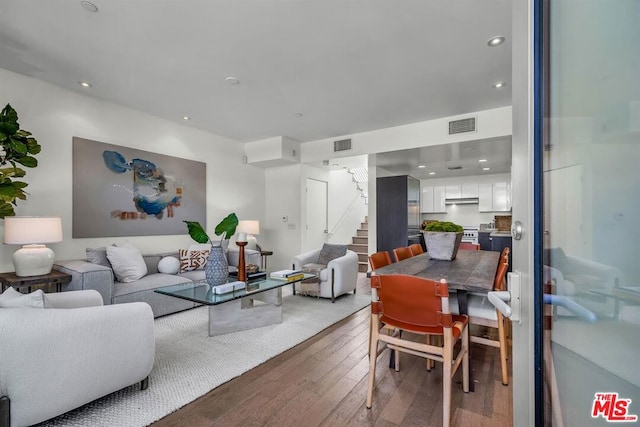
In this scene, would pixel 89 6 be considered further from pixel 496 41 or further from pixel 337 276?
pixel 337 276

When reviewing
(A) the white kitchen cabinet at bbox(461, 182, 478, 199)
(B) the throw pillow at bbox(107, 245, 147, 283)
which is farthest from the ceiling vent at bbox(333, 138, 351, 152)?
(A) the white kitchen cabinet at bbox(461, 182, 478, 199)

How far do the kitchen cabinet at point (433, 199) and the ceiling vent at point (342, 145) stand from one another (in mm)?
3787

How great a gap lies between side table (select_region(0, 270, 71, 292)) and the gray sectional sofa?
6 cm

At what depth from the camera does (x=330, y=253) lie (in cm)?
476

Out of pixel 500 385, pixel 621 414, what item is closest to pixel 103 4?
pixel 621 414

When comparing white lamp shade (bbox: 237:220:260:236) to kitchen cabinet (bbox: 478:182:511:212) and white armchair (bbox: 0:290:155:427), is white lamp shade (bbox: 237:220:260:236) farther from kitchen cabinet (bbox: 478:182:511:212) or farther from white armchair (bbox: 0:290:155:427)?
kitchen cabinet (bbox: 478:182:511:212)

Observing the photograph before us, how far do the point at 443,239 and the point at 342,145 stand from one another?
3.32m

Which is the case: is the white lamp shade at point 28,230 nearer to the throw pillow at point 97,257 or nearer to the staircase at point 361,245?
the throw pillow at point 97,257

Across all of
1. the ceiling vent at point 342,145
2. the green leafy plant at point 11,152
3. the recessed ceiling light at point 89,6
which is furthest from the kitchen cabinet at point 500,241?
the green leafy plant at point 11,152

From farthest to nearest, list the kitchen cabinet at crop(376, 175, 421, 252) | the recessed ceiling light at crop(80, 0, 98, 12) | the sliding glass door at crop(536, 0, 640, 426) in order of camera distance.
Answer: the kitchen cabinet at crop(376, 175, 421, 252) → the recessed ceiling light at crop(80, 0, 98, 12) → the sliding glass door at crop(536, 0, 640, 426)

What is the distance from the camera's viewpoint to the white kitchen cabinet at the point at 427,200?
8234 millimetres

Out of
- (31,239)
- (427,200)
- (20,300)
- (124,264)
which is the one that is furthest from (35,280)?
(427,200)

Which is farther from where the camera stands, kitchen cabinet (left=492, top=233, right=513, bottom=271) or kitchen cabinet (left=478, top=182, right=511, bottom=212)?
kitchen cabinet (left=478, top=182, right=511, bottom=212)

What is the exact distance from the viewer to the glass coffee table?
2.79 metres
